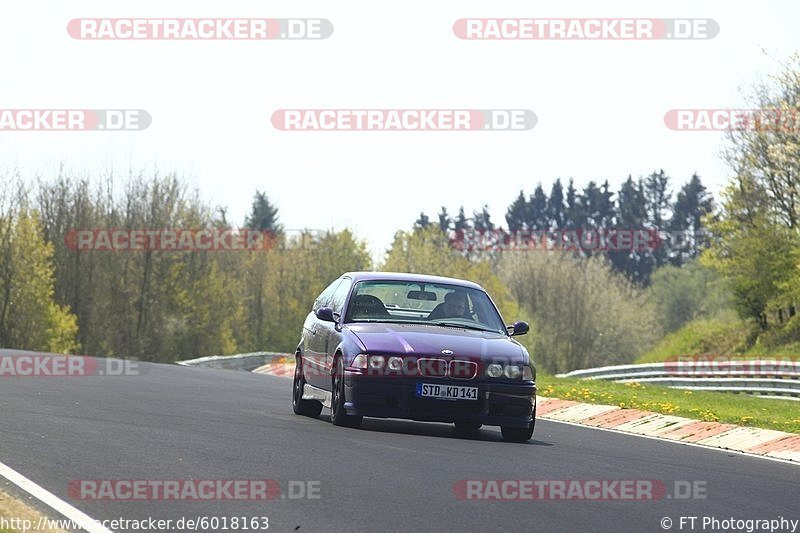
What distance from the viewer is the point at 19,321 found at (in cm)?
7156

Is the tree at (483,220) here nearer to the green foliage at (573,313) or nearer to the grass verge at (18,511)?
the green foliage at (573,313)

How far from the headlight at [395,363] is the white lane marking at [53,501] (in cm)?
448

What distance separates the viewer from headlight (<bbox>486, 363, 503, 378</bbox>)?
42.4ft

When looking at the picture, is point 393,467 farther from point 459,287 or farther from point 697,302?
point 697,302

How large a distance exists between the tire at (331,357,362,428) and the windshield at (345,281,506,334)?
0.90m

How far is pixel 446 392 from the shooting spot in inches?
503

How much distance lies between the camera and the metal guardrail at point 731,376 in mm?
33406

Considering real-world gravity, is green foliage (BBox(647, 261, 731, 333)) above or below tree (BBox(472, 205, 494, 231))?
below

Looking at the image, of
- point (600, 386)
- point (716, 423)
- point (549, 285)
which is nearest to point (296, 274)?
point (549, 285)

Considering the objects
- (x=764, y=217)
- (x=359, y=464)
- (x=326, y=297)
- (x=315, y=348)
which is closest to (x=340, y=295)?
(x=315, y=348)

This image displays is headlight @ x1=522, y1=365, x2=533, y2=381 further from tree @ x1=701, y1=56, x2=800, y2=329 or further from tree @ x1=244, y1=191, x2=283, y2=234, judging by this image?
tree @ x1=244, y1=191, x2=283, y2=234

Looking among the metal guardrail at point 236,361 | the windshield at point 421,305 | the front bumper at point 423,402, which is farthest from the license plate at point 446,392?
the metal guardrail at point 236,361

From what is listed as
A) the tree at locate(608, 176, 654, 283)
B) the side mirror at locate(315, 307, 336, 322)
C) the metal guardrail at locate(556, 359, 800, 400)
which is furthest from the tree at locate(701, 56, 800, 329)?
the tree at locate(608, 176, 654, 283)

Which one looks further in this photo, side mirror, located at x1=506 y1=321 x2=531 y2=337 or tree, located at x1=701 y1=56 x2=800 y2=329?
tree, located at x1=701 y1=56 x2=800 y2=329
